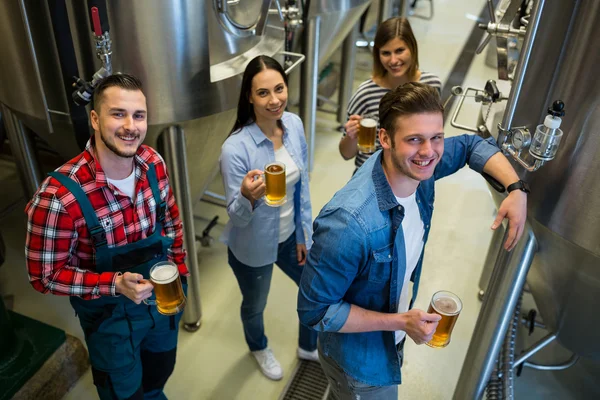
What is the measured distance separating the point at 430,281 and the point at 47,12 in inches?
92.3

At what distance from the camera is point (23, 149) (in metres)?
2.64

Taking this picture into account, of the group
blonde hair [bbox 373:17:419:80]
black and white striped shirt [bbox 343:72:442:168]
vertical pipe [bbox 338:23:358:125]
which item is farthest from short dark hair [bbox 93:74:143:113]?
vertical pipe [bbox 338:23:358:125]

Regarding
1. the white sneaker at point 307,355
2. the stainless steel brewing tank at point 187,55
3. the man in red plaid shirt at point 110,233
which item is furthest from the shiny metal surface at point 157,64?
Answer: the white sneaker at point 307,355

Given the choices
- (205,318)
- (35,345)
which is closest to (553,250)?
(205,318)

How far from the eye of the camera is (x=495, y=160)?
1759 mm

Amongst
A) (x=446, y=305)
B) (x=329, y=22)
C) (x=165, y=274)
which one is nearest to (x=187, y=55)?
(x=165, y=274)

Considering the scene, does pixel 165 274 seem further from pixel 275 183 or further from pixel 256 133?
pixel 256 133

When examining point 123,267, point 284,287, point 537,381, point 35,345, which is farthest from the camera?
point 284,287

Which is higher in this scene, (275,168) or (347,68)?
(275,168)

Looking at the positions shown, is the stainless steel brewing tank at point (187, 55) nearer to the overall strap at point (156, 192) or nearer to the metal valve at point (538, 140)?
the overall strap at point (156, 192)

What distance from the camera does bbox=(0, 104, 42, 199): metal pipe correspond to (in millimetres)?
2575

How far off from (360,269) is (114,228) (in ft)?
2.52

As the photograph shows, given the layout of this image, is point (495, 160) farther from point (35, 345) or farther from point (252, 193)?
point (35, 345)

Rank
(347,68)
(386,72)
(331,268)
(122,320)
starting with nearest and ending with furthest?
(331,268) → (122,320) → (386,72) → (347,68)
